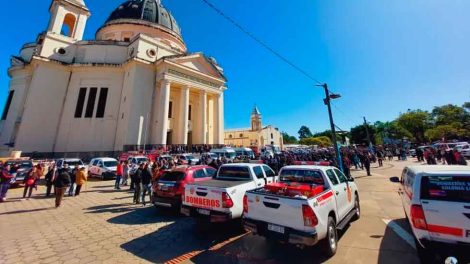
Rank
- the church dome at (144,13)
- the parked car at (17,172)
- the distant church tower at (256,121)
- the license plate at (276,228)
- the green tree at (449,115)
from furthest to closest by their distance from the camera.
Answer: the distant church tower at (256,121) < the green tree at (449,115) < the church dome at (144,13) < the parked car at (17,172) < the license plate at (276,228)

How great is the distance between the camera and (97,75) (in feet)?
102

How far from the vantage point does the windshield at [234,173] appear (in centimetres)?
660

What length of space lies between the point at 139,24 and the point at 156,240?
4047cm

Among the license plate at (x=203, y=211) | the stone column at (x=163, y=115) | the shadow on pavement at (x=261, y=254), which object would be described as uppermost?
the stone column at (x=163, y=115)

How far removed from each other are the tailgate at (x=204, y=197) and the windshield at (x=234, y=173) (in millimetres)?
1470

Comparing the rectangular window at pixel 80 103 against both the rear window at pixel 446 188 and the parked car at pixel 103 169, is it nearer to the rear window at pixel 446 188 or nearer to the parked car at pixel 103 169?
the parked car at pixel 103 169

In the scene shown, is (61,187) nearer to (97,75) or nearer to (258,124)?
(97,75)

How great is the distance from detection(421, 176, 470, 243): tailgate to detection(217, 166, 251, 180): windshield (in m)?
4.13

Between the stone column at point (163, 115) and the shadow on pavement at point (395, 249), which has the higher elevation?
the stone column at point (163, 115)

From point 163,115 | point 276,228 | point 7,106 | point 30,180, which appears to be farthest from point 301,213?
point 7,106

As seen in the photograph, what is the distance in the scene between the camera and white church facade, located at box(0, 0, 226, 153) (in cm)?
2802

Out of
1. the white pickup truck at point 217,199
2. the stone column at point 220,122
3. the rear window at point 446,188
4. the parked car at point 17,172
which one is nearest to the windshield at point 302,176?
the white pickup truck at point 217,199

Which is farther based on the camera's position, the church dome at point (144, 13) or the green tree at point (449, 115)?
the green tree at point (449, 115)

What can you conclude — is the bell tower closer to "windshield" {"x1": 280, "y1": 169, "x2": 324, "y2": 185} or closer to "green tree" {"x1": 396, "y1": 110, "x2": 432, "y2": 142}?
"windshield" {"x1": 280, "y1": 169, "x2": 324, "y2": 185}
